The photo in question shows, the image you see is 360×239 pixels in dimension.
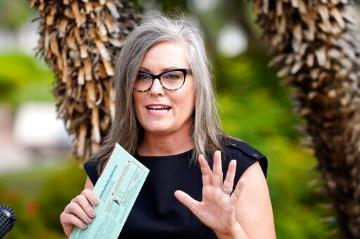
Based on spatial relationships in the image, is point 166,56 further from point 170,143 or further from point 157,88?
point 170,143

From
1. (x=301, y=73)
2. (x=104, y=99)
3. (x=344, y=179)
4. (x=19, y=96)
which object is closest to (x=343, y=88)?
(x=301, y=73)

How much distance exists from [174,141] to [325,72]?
5.26 feet

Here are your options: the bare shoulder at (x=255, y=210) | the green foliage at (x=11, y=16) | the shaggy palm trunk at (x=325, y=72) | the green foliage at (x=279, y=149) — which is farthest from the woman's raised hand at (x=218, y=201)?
the green foliage at (x=11, y=16)

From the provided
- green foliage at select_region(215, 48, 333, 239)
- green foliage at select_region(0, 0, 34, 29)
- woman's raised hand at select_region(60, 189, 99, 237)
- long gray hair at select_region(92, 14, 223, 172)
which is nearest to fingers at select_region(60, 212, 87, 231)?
woman's raised hand at select_region(60, 189, 99, 237)

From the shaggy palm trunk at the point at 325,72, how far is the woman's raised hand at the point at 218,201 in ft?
5.62

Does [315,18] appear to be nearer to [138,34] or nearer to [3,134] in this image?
[138,34]

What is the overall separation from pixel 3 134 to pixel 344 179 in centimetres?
2183

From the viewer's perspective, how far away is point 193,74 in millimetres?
2652

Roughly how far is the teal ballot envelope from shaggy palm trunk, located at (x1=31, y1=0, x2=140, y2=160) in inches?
44.2

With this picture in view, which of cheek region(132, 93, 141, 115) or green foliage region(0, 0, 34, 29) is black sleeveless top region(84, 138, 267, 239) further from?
green foliage region(0, 0, 34, 29)

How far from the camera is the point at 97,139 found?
3.76 meters

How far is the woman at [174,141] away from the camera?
2.61 metres

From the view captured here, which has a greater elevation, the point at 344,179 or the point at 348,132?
the point at 348,132

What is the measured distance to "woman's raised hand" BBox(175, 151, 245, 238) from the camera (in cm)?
237
